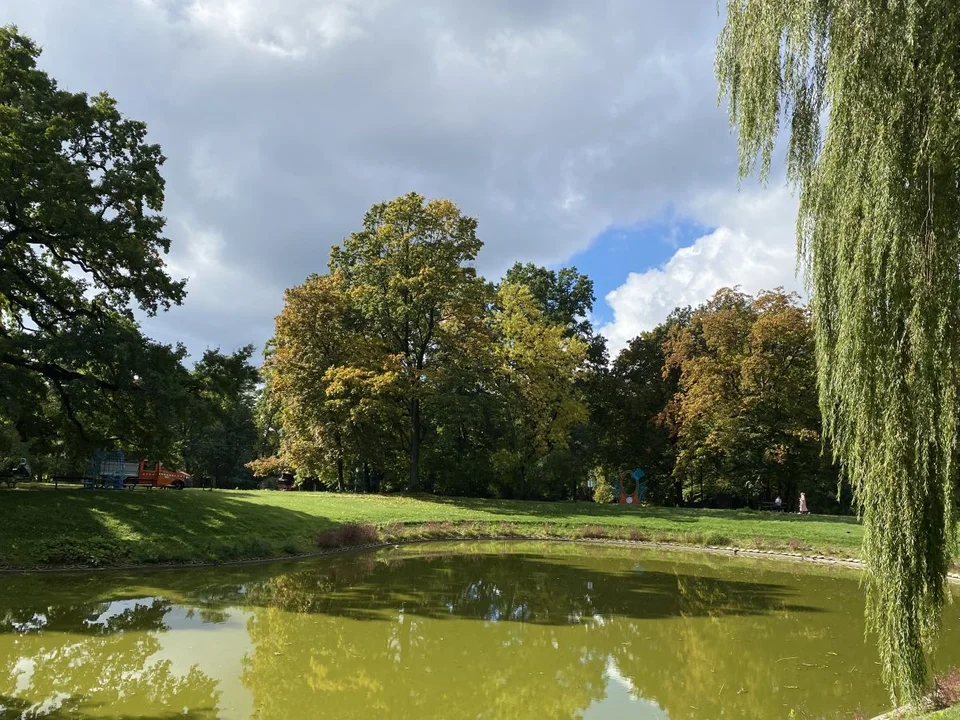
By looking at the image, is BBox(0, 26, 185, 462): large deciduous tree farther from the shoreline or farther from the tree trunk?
the tree trunk

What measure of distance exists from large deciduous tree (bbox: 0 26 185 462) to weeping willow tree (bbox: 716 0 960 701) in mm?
14821

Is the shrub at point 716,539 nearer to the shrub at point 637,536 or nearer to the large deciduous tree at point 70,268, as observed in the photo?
the shrub at point 637,536

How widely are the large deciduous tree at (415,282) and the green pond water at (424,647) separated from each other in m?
18.4

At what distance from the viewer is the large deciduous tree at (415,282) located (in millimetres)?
31781

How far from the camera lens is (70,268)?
63.0ft

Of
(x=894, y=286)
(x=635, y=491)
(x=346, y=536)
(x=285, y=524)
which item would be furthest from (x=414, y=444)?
(x=894, y=286)

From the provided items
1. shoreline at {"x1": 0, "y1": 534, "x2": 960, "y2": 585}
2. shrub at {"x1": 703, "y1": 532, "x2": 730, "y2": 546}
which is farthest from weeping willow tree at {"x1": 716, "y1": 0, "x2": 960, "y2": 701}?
shrub at {"x1": 703, "y1": 532, "x2": 730, "y2": 546}

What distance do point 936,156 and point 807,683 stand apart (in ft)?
20.9

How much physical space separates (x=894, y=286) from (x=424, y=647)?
7.40 metres

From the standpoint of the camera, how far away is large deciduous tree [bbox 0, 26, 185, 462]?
1536 cm

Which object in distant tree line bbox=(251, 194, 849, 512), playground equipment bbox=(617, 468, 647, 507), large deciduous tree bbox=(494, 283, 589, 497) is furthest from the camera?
playground equipment bbox=(617, 468, 647, 507)

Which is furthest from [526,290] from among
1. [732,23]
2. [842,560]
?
[732,23]

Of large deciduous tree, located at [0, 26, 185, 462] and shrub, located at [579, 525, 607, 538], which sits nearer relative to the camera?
large deciduous tree, located at [0, 26, 185, 462]

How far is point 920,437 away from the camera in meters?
5.50
